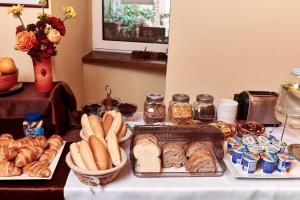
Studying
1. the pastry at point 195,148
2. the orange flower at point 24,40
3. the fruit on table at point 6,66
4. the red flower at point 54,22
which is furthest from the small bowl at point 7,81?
the pastry at point 195,148

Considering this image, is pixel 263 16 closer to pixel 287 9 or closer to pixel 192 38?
pixel 287 9

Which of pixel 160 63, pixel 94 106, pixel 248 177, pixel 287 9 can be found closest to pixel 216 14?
pixel 287 9

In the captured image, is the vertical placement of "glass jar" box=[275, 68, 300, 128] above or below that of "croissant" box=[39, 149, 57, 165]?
above

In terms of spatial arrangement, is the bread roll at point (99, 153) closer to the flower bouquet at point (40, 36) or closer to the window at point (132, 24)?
the flower bouquet at point (40, 36)

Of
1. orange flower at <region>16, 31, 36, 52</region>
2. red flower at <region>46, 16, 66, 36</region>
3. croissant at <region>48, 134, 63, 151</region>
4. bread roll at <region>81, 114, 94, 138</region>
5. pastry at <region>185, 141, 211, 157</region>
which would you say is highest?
red flower at <region>46, 16, 66, 36</region>

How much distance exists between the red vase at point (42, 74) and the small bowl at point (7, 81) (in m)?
0.09

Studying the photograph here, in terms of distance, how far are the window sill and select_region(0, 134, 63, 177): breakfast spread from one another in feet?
3.56

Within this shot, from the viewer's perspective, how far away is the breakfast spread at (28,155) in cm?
89

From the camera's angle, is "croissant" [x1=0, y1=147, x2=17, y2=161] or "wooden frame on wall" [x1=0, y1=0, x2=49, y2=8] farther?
"wooden frame on wall" [x1=0, y1=0, x2=49, y2=8]

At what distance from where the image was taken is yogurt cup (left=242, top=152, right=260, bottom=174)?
3.08ft

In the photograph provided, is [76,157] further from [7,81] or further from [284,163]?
[284,163]

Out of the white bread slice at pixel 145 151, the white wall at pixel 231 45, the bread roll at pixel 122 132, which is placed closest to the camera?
the white bread slice at pixel 145 151

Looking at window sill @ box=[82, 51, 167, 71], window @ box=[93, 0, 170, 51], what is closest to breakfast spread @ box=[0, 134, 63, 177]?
window sill @ box=[82, 51, 167, 71]

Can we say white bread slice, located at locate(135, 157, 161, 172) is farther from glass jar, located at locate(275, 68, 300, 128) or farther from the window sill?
the window sill
